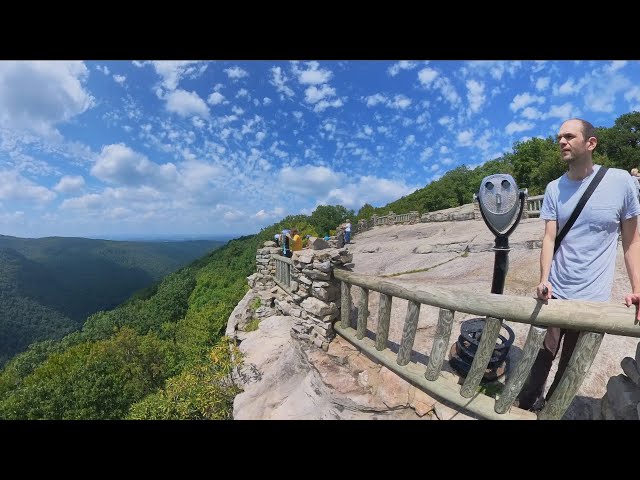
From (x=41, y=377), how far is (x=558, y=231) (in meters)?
27.9

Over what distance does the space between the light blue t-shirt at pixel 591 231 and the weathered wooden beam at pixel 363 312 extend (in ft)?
7.82

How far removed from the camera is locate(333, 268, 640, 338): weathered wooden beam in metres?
2.16

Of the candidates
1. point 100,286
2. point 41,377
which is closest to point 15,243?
point 100,286

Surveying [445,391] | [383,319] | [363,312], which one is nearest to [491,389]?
[445,391]

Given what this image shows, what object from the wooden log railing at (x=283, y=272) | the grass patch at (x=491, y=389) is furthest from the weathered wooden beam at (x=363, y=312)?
the wooden log railing at (x=283, y=272)

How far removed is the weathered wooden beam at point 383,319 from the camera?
398cm

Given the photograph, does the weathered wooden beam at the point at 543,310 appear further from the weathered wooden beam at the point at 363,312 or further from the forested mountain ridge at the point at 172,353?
the forested mountain ridge at the point at 172,353

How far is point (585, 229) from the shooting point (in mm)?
→ 2404

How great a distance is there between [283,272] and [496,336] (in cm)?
743

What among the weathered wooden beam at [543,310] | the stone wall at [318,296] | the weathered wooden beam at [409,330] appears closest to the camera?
the weathered wooden beam at [543,310]

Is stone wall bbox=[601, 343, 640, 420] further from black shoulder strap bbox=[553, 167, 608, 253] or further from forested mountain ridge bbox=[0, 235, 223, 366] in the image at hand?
forested mountain ridge bbox=[0, 235, 223, 366]

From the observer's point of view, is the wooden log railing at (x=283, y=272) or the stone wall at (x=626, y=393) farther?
the wooden log railing at (x=283, y=272)

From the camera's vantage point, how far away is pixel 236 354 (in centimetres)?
638
